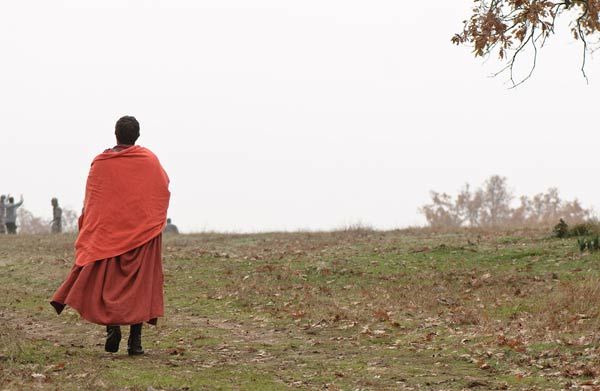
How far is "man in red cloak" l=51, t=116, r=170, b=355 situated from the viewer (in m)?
10.0

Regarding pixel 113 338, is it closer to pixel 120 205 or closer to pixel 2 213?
pixel 120 205

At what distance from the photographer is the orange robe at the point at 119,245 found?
1002cm

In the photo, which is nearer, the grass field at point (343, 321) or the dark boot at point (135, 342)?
the grass field at point (343, 321)

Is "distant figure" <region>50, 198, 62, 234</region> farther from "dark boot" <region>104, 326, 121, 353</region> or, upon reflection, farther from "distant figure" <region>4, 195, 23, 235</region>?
"dark boot" <region>104, 326, 121, 353</region>

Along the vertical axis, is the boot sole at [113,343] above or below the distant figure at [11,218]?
below

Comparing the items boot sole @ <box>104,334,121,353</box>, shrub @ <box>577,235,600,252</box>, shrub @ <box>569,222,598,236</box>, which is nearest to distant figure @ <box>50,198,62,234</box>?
shrub @ <box>569,222,598,236</box>

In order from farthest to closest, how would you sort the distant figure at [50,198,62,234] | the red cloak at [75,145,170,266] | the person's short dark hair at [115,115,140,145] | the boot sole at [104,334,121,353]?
the distant figure at [50,198,62,234] < the person's short dark hair at [115,115,140,145] < the boot sole at [104,334,121,353] < the red cloak at [75,145,170,266]

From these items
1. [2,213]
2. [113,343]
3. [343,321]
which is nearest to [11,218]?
[2,213]

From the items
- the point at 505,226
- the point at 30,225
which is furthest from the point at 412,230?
the point at 30,225

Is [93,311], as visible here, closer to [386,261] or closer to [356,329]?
[356,329]

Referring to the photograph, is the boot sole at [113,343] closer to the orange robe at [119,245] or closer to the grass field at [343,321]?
the grass field at [343,321]

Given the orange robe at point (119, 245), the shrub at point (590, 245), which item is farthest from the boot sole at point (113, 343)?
the shrub at point (590, 245)

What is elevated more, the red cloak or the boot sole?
the red cloak

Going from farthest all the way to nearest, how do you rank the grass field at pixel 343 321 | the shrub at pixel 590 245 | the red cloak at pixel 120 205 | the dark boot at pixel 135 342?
1. the shrub at pixel 590 245
2. the dark boot at pixel 135 342
3. the red cloak at pixel 120 205
4. the grass field at pixel 343 321
